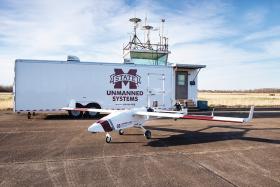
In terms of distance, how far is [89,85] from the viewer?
780 inches

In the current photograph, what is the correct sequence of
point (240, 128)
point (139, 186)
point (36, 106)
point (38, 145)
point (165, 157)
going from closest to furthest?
point (139, 186)
point (165, 157)
point (38, 145)
point (240, 128)
point (36, 106)

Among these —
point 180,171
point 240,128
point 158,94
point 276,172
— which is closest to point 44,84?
point 158,94

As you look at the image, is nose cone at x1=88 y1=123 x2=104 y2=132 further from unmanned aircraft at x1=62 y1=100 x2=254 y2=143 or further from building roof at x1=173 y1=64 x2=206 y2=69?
building roof at x1=173 y1=64 x2=206 y2=69

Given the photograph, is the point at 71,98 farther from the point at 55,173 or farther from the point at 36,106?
the point at 55,173

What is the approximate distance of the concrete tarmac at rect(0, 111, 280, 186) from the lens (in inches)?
286

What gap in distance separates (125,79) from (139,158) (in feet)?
37.9

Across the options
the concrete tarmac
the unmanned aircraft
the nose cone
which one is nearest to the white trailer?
the concrete tarmac

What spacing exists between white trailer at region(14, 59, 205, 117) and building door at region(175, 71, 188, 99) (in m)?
2.65

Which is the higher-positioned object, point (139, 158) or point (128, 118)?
point (128, 118)

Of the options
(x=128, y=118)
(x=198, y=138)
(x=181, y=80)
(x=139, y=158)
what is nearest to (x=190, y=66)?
(x=181, y=80)

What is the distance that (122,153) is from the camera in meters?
9.98

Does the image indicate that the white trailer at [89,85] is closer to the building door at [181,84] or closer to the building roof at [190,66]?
the building roof at [190,66]

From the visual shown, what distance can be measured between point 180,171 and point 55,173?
10.3 feet

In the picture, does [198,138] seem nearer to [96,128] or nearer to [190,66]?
[96,128]
